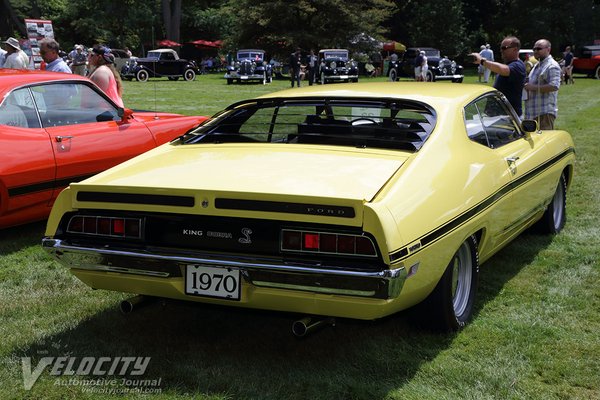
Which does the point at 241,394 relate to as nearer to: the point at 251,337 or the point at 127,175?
the point at 251,337

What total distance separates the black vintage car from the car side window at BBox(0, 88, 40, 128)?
27.4m

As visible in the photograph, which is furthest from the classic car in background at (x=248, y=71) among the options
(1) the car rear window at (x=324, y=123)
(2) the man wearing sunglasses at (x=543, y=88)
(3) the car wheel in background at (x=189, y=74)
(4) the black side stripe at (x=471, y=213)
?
(1) the car rear window at (x=324, y=123)

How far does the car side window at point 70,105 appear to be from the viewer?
637cm

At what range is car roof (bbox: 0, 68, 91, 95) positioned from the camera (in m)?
6.19

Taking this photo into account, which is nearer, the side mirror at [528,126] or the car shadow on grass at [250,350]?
the car shadow on grass at [250,350]

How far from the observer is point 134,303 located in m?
3.89

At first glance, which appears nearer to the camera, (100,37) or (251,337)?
(251,337)

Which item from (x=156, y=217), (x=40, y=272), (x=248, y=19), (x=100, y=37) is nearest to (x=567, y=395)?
(x=156, y=217)

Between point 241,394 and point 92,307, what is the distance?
5.00 feet

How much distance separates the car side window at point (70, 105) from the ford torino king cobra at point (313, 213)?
238 centimetres

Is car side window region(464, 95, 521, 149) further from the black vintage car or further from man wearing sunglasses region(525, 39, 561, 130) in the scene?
the black vintage car

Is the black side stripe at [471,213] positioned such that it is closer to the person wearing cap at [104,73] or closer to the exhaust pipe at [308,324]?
the exhaust pipe at [308,324]

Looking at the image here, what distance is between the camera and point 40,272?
17.1 ft

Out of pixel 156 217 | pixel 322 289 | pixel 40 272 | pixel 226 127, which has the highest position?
pixel 226 127
